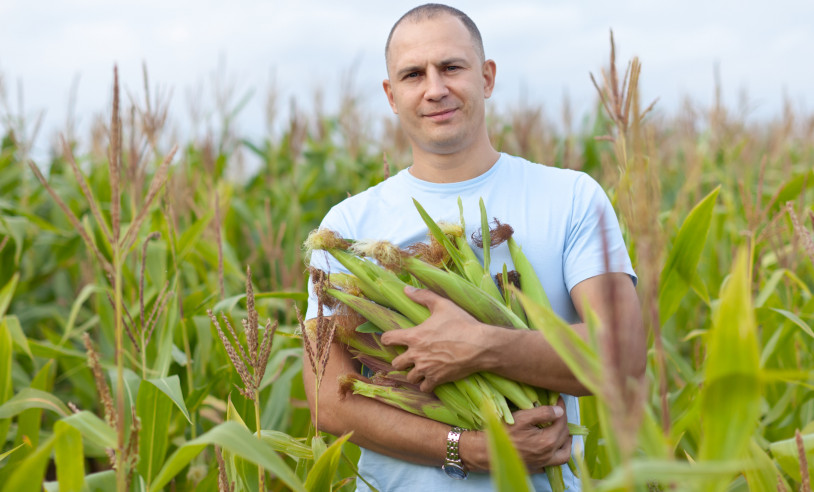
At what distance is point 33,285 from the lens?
414cm

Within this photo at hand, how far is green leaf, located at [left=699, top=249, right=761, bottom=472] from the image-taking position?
2.64 feet

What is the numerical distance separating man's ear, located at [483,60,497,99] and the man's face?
0.49 feet

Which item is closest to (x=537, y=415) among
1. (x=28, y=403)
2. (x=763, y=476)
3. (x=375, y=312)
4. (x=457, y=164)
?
(x=375, y=312)

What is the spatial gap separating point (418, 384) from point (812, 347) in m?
1.89

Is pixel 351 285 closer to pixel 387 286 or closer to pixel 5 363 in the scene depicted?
pixel 387 286

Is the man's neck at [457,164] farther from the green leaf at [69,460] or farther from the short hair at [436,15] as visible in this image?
the green leaf at [69,460]

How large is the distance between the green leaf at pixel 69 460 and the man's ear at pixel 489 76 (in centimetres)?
142

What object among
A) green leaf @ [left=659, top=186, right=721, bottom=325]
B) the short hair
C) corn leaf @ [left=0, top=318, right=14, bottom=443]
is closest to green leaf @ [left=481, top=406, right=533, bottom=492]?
green leaf @ [left=659, top=186, right=721, bottom=325]

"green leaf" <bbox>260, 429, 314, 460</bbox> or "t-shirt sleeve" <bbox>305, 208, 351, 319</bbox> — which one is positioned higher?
"t-shirt sleeve" <bbox>305, 208, 351, 319</bbox>

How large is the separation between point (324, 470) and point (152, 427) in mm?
676

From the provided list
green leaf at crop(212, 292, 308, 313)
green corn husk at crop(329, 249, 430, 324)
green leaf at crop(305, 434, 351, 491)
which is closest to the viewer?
green leaf at crop(305, 434, 351, 491)

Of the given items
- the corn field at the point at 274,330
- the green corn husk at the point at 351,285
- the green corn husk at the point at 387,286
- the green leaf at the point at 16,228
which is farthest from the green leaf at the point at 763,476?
the green leaf at the point at 16,228

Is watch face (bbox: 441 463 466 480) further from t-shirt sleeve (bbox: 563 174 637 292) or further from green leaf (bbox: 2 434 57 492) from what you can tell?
green leaf (bbox: 2 434 57 492)

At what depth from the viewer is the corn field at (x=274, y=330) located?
85cm
